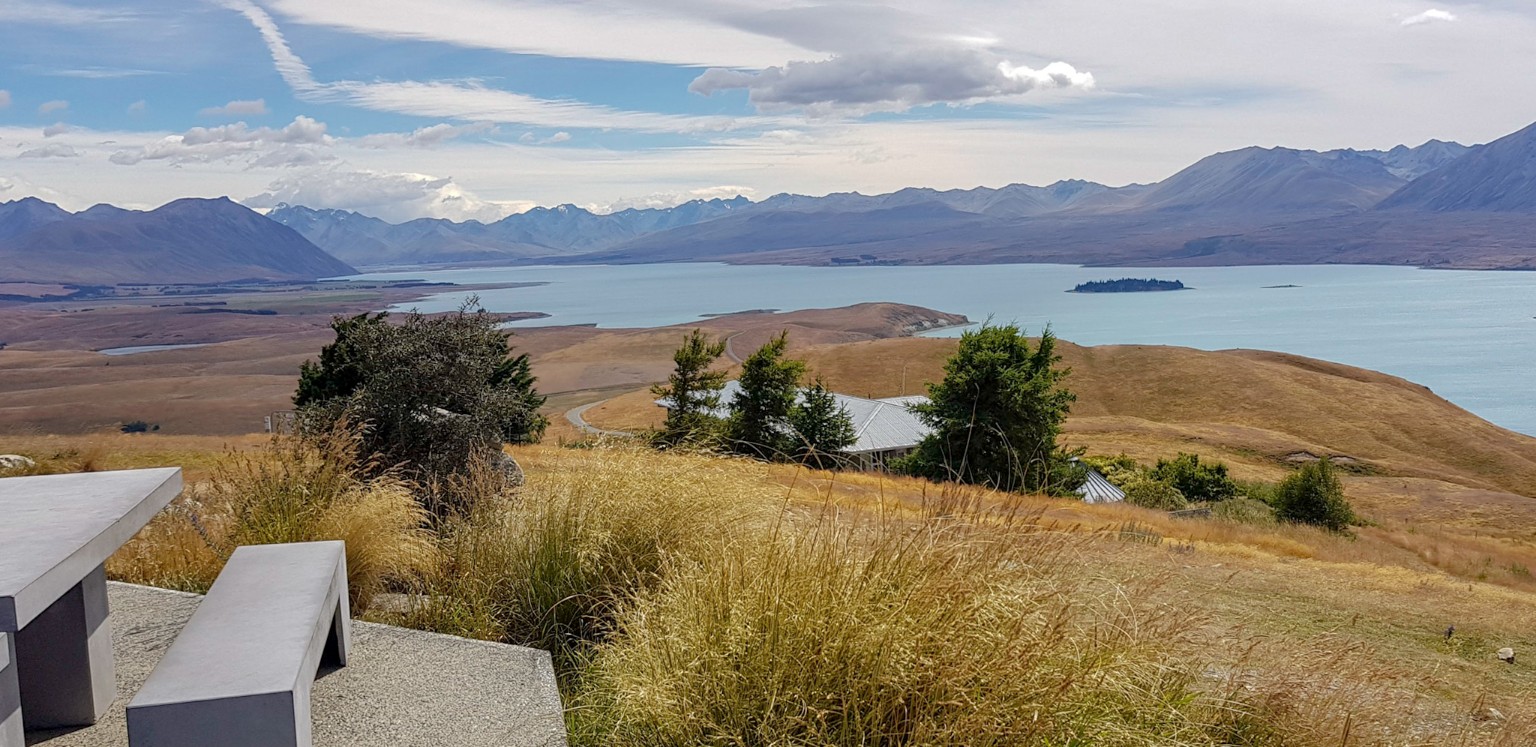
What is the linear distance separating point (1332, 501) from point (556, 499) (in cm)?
3034

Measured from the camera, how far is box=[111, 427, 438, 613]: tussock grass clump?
6.48 m

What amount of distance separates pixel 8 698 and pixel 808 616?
2886mm

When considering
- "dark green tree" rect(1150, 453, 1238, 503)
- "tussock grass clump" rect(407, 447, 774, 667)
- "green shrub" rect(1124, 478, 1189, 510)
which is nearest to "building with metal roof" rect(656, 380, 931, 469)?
"green shrub" rect(1124, 478, 1189, 510)

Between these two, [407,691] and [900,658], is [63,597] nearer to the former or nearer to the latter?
[407,691]

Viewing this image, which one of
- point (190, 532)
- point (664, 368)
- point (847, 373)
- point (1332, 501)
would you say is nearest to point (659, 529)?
point (190, 532)

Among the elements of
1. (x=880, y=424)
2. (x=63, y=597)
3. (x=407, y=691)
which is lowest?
(x=880, y=424)

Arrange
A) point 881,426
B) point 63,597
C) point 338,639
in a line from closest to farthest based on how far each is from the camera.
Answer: point 63,597 < point 338,639 < point 881,426

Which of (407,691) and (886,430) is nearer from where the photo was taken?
(407,691)

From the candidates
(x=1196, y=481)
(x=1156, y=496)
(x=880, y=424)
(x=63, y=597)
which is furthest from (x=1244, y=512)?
(x=63, y=597)

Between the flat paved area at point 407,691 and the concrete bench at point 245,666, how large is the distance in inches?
6.6

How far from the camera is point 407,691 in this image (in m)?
4.73

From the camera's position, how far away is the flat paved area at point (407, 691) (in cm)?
424

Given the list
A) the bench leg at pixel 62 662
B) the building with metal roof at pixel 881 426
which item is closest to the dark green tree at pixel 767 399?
the building with metal roof at pixel 881 426

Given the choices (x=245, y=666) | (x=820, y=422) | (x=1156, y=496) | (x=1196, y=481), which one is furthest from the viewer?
(x=820, y=422)
